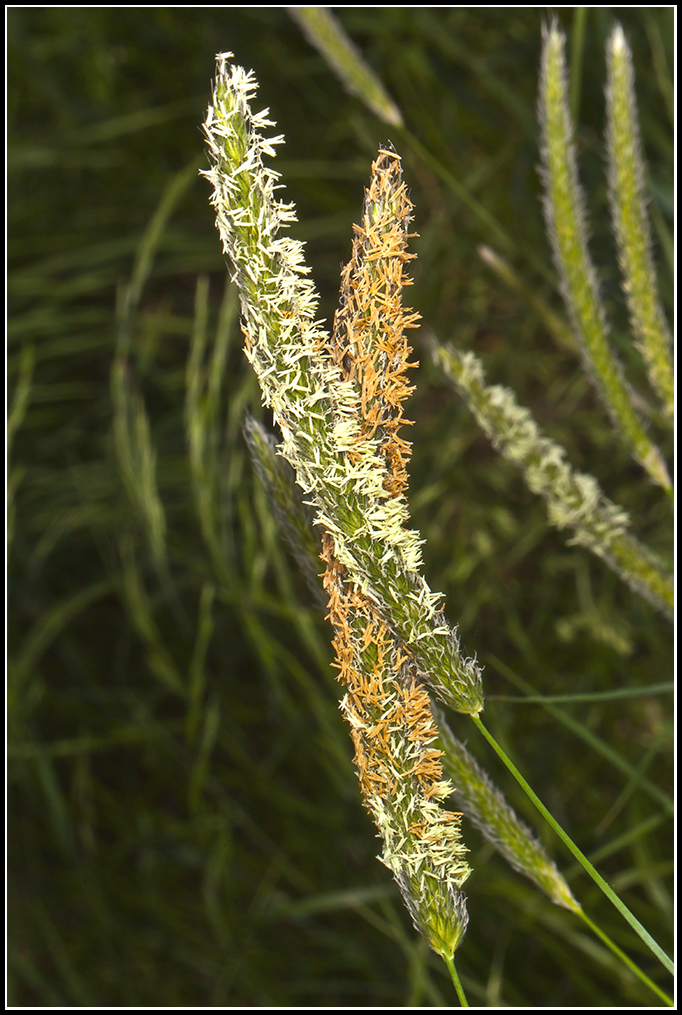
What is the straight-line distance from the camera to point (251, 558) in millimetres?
662

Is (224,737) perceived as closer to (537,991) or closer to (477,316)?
(537,991)

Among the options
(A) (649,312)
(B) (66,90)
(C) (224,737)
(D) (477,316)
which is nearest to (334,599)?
(A) (649,312)

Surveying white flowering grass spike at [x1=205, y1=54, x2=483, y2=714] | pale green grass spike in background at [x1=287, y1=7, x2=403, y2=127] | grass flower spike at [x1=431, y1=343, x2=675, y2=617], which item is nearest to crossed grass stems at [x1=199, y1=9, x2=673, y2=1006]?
white flowering grass spike at [x1=205, y1=54, x2=483, y2=714]

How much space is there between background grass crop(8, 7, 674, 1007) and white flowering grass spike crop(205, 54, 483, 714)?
412 millimetres

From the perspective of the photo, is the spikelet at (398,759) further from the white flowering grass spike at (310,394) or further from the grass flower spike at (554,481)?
the grass flower spike at (554,481)

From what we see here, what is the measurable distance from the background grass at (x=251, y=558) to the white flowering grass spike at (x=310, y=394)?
412 millimetres

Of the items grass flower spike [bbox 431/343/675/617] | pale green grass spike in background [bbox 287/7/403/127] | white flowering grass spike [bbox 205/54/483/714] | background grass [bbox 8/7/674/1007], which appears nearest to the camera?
white flowering grass spike [bbox 205/54/483/714]

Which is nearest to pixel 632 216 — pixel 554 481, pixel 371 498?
pixel 554 481

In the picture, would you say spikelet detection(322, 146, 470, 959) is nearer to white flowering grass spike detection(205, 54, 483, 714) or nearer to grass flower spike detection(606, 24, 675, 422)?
white flowering grass spike detection(205, 54, 483, 714)

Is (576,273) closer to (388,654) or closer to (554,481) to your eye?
(554,481)

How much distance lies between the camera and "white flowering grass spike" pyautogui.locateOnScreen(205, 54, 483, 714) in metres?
0.20

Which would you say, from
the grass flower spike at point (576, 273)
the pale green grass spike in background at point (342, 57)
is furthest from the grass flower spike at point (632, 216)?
the pale green grass spike in background at point (342, 57)

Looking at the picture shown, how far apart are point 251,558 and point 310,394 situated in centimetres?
46

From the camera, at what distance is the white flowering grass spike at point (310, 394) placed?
0.67 feet
